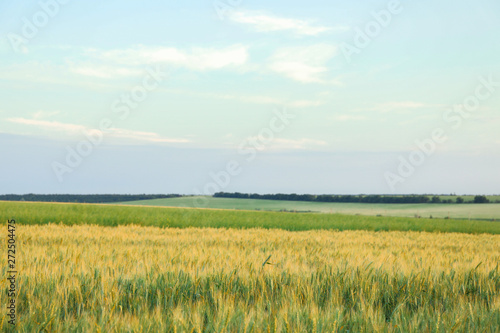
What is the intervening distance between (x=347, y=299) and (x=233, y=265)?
161 centimetres

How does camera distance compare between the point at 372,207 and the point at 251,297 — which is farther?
the point at 372,207

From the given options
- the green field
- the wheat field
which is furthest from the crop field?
the green field

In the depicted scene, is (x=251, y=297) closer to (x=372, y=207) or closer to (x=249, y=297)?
(x=249, y=297)

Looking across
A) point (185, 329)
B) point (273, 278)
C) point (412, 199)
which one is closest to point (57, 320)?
point (185, 329)

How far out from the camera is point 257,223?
75.9 feet

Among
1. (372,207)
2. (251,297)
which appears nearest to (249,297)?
(251,297)

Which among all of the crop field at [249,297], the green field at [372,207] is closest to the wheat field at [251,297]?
the crop field at [249,297]

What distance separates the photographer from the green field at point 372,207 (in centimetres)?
5366

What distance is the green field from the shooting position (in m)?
53.7

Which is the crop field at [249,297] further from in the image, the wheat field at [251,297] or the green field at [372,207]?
the green field at [372,207]

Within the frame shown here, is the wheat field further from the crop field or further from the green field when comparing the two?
the green field

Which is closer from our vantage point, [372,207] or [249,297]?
[249,297]

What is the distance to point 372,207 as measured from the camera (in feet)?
213

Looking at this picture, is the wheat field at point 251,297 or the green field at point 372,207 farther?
the green field at point 372,207
